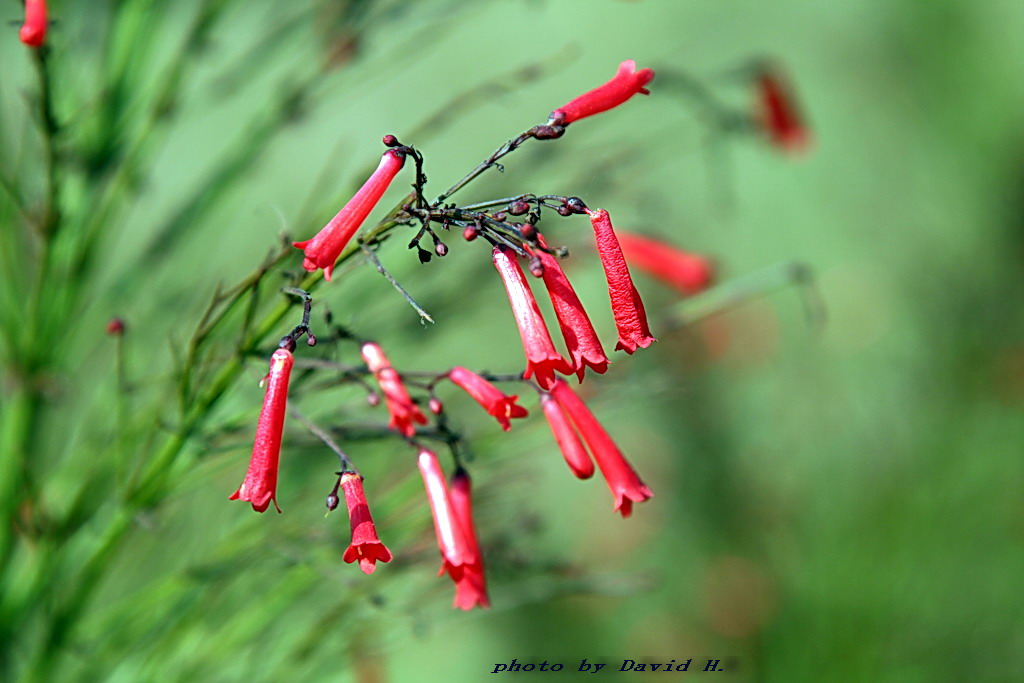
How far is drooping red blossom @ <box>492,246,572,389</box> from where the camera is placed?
976 mm

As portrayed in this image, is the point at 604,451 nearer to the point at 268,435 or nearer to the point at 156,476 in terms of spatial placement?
the point at 268,435

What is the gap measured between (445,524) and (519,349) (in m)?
2.12

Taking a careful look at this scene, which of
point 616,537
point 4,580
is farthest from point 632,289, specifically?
point 616,537

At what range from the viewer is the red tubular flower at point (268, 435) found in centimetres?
99

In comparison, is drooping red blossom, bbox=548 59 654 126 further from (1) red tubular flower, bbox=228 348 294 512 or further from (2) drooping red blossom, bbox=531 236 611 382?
(1) red tubular flower, bbox=228 348 294 512

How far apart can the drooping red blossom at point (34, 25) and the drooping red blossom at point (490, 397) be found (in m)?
0.59

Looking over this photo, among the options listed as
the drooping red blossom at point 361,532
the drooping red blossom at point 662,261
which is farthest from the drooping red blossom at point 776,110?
the drooping red blossom at point 361,532

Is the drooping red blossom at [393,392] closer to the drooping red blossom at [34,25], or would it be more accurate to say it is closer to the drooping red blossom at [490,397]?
the drooping red blossom at [490,397]

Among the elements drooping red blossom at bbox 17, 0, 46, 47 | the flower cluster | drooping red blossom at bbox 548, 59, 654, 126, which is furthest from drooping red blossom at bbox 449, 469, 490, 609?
drooping red blossom at bbox 17, 0, 46, 47

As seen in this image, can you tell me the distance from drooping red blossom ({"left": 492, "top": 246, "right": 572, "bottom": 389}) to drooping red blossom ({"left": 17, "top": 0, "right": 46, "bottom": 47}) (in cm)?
56

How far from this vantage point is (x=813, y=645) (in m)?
2.77

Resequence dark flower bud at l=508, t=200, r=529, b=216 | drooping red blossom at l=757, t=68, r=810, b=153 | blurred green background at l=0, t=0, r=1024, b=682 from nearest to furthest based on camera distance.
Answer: dark flower bud at l=508, t=200, r=529, b=216, blurred green background at l=0, t=0, r=1024, b=682, drooping red blossom at l=757, t=68, r=810, b=153

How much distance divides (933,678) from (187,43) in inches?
102

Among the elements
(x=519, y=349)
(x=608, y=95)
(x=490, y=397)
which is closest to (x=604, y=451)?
(x=490, y=397)
